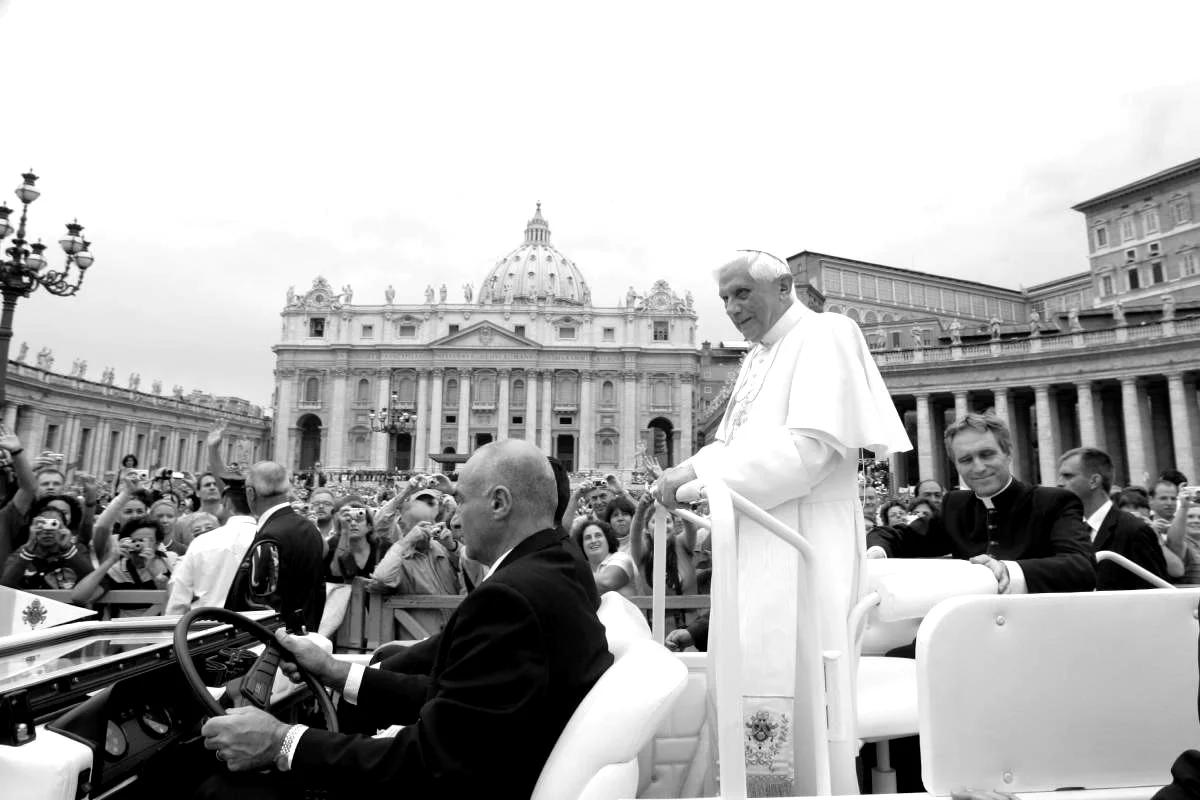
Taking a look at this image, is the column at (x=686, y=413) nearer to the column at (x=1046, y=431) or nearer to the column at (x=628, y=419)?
the column at (x=628, y=419)

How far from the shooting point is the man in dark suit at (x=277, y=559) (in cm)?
435

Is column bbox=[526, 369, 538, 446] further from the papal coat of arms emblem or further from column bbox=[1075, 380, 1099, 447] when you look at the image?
the papal coat of arms emblem

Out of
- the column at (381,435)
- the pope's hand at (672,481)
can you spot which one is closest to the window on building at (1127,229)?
the pope's hand at (672,481)

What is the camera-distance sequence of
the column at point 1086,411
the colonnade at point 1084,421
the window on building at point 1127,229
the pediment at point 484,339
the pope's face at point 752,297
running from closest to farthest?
the pope's face at point 752,297 → the colonnade at point 1084,421 → the column at point 1086,411 → the window on building at point 1127,229 → the pediment at point 484,339

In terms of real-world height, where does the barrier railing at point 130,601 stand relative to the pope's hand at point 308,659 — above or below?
below

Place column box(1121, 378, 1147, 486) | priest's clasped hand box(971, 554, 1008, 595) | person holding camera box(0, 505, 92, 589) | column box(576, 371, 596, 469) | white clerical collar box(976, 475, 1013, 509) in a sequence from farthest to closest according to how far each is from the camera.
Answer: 1. column box(576, 371, 596, 469)
2. column box(1121, 378, 1147, 486)
3. person holding camera box(0, 505, 92, 589)
4. white clerical collar box(976, 475, 1013, 509)
5. priest's clasped hand box(971, 554, 1008, 595)

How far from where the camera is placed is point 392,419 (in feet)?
187

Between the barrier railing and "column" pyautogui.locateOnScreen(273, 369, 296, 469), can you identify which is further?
"column" pyautogui.locateOnScreen(273, 369, 296, 469)

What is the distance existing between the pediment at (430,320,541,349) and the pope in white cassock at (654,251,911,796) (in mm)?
68536

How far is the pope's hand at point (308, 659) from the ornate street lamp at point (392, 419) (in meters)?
41.0

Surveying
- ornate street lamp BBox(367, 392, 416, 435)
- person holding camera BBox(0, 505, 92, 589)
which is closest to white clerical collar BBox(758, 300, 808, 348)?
person holding camera BBox(0, 505, 92, 589)

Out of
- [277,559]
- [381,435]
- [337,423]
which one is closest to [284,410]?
[337,423]

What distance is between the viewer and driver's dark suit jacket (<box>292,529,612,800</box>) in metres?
1.87

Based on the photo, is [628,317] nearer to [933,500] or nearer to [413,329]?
[413,329]
